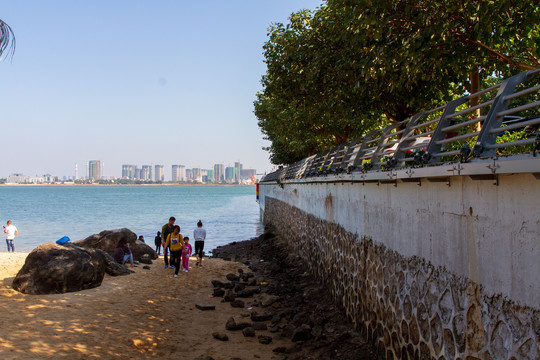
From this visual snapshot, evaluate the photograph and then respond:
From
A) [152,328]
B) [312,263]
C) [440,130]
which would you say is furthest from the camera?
[312,263]

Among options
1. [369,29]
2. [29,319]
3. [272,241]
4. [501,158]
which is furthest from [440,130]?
[272,241]

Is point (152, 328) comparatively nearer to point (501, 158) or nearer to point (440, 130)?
point (440, 130)

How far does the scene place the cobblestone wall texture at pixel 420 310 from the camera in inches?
181

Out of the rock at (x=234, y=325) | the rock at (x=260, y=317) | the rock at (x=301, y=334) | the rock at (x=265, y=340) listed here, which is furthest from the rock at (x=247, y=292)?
the rock at (x=301, y=334)

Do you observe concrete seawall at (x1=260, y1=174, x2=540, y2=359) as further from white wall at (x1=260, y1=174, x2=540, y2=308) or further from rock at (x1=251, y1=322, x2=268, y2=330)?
rock at (x1=251, y1=322, x2=268, y2=330)

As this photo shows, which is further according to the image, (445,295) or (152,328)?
(152,328)

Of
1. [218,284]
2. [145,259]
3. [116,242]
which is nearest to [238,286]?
[218,284]

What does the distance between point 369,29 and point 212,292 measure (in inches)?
Answer: 372

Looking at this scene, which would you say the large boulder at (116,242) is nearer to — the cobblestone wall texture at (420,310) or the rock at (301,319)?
the cobblestone wall texture at (420,310)

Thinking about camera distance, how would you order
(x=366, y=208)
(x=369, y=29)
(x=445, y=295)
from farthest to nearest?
(x=369, y=29)
(x=366, y=208)
(x=445, y=295)

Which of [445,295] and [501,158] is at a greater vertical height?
[501,158]

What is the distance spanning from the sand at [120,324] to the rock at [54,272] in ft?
0.92

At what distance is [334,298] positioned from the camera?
12445 mm

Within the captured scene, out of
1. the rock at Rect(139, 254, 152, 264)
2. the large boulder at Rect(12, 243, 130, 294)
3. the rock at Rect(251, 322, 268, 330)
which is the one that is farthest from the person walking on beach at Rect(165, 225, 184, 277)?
the rock at Rect(251, 322, 268, 330)
